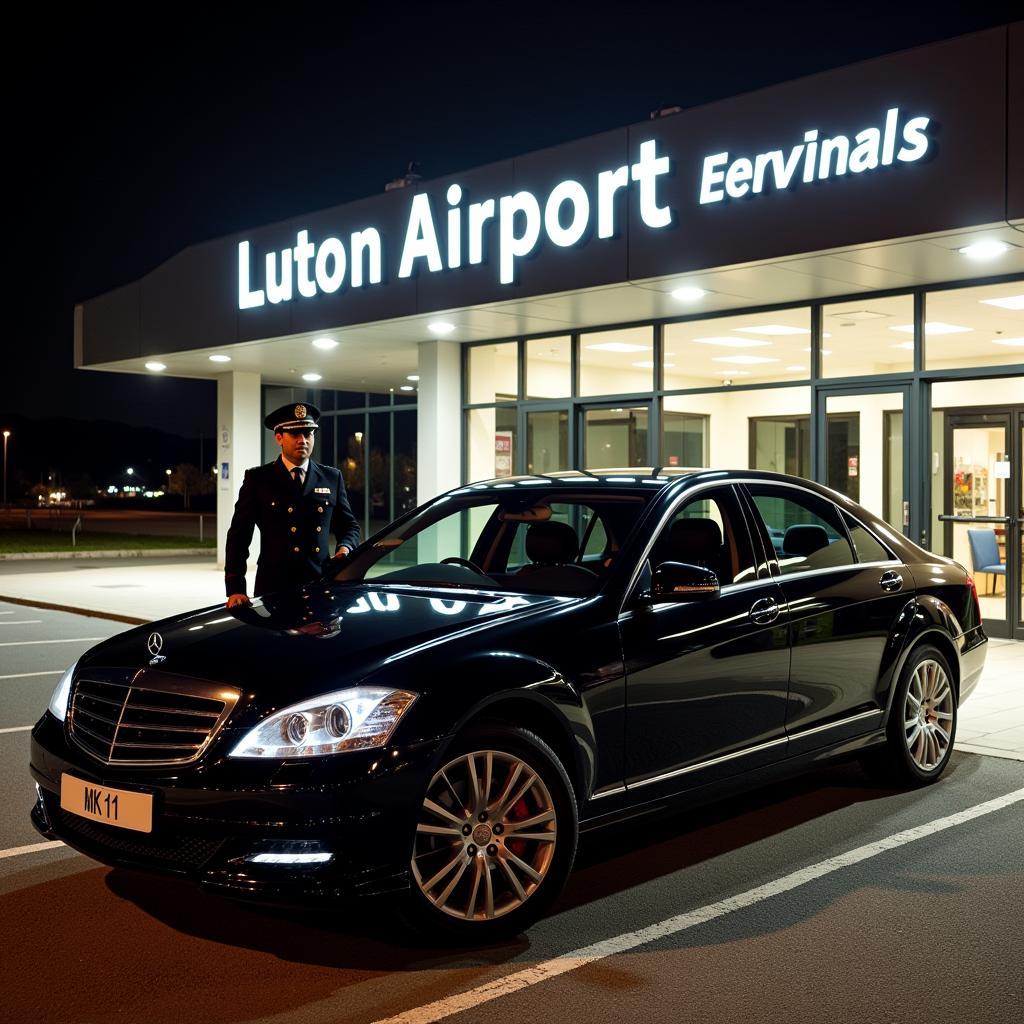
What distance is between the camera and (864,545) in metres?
6.54

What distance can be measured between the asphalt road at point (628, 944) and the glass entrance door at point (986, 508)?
7221 millimetres

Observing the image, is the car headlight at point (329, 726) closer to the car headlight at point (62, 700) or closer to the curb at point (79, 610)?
the car headlight at point (62, 700)

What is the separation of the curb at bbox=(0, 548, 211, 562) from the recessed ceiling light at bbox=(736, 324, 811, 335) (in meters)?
17.1

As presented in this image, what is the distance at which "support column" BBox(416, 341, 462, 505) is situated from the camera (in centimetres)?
1814

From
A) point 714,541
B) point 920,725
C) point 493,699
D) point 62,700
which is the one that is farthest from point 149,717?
point 920,725

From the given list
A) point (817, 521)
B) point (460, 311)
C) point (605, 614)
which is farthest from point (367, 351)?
point (605, 614)

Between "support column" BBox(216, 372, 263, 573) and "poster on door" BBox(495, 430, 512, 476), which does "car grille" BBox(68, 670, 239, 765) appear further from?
"support column" BBox(216, 372, 263, 573)

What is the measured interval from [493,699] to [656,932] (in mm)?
1001

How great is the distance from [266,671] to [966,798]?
382 cm

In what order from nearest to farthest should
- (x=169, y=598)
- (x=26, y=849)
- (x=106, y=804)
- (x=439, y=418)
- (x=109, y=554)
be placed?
(x=106, y=804), (x=26, y=849), (x=169, y=598), (x=439, y=418), (x=109, y=554)

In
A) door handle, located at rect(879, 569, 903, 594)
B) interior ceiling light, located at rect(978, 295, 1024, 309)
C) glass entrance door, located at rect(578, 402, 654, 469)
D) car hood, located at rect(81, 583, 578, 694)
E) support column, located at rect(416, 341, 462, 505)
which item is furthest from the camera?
support column, located at rect(416, 341, 462, 505)

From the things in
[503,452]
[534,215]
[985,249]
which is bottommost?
[503,452]

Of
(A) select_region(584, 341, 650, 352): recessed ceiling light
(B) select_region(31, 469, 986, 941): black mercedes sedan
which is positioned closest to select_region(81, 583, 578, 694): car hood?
(B) select_region(31, 469, 986, 941): black mercedes sedan

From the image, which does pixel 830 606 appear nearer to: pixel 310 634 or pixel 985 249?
pixel 310 634
